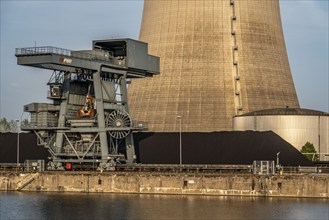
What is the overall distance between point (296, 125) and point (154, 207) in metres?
32.7

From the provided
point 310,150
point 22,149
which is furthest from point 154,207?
point 310,150

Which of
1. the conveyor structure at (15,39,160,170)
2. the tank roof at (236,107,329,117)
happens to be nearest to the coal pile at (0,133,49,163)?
the conveyor structure at (15,39,160,170)

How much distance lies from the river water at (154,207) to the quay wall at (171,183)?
1.42 metres

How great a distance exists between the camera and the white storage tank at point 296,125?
89.5 meters

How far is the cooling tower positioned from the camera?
9444cm

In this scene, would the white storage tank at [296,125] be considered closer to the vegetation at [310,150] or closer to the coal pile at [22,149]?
the vegetation at [310,150]

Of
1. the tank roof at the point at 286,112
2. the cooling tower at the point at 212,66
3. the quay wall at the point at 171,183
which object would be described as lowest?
the quay wall at the point at 171,183

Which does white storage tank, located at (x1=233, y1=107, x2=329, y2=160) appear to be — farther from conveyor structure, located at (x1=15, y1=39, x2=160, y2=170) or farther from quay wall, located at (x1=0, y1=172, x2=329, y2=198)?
quay wall, located at (x1=0, y1=172, x2=329, y2=198)

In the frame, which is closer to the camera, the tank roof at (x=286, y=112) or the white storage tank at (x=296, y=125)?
the white storage tank at (x=296, y=125)

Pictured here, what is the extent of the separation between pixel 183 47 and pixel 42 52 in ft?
87.7

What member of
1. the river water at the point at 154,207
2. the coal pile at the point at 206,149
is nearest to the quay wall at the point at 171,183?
the river water at the point at 154,207

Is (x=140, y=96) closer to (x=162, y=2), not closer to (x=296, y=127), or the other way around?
(x=162, y=2)

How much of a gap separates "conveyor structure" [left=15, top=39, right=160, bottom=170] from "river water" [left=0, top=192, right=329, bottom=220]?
6.99 meters

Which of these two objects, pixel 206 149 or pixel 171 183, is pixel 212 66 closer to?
pixel 206 149
